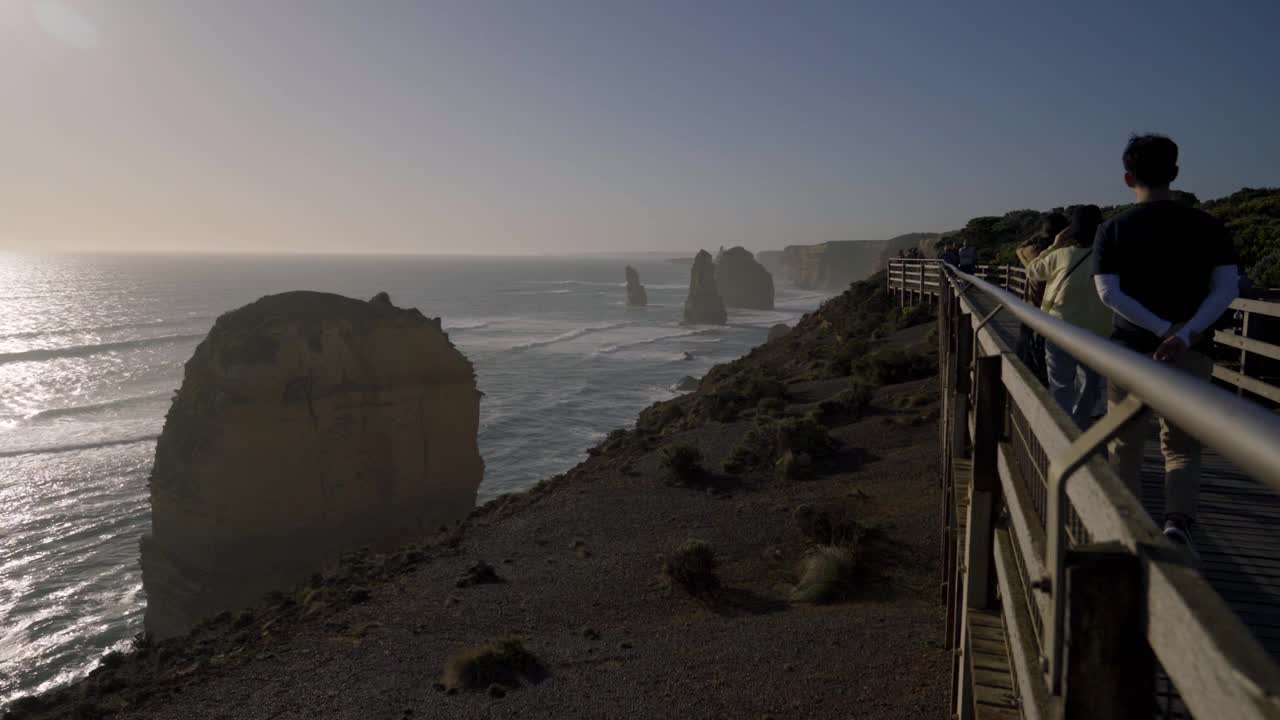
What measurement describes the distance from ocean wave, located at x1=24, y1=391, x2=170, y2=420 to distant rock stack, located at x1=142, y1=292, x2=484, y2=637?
32.3 m

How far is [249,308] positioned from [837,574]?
21.2 metres

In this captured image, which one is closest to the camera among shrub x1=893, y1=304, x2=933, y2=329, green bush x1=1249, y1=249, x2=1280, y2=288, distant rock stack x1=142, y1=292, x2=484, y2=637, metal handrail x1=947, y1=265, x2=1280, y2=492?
metal handrail x1=947, y1=265, x2=1280, y2=492

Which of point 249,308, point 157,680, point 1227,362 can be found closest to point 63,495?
point 249,308

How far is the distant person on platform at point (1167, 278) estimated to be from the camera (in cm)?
328

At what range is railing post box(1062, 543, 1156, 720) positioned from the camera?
1.09 metres

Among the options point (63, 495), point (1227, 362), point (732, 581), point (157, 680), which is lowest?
point (63, 495)

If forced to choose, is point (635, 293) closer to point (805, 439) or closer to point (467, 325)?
point (467, 325)

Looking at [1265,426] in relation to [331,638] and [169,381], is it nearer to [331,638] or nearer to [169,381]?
[331,638]

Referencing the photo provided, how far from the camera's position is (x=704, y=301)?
387 ft

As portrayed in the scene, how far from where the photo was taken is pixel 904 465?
12.6 m

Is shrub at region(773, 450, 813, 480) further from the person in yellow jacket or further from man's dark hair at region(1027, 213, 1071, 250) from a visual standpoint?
the person in yellow jacket

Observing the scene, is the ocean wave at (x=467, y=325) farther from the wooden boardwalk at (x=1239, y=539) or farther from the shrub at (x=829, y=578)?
the wooden boardwalk at (x=1239, y=539)

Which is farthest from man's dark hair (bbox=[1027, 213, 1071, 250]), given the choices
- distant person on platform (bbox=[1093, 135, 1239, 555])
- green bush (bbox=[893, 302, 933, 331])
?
green bush (bbox=[893, 302, 933, 331])

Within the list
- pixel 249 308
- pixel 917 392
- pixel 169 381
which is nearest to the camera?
pixel 917 392
